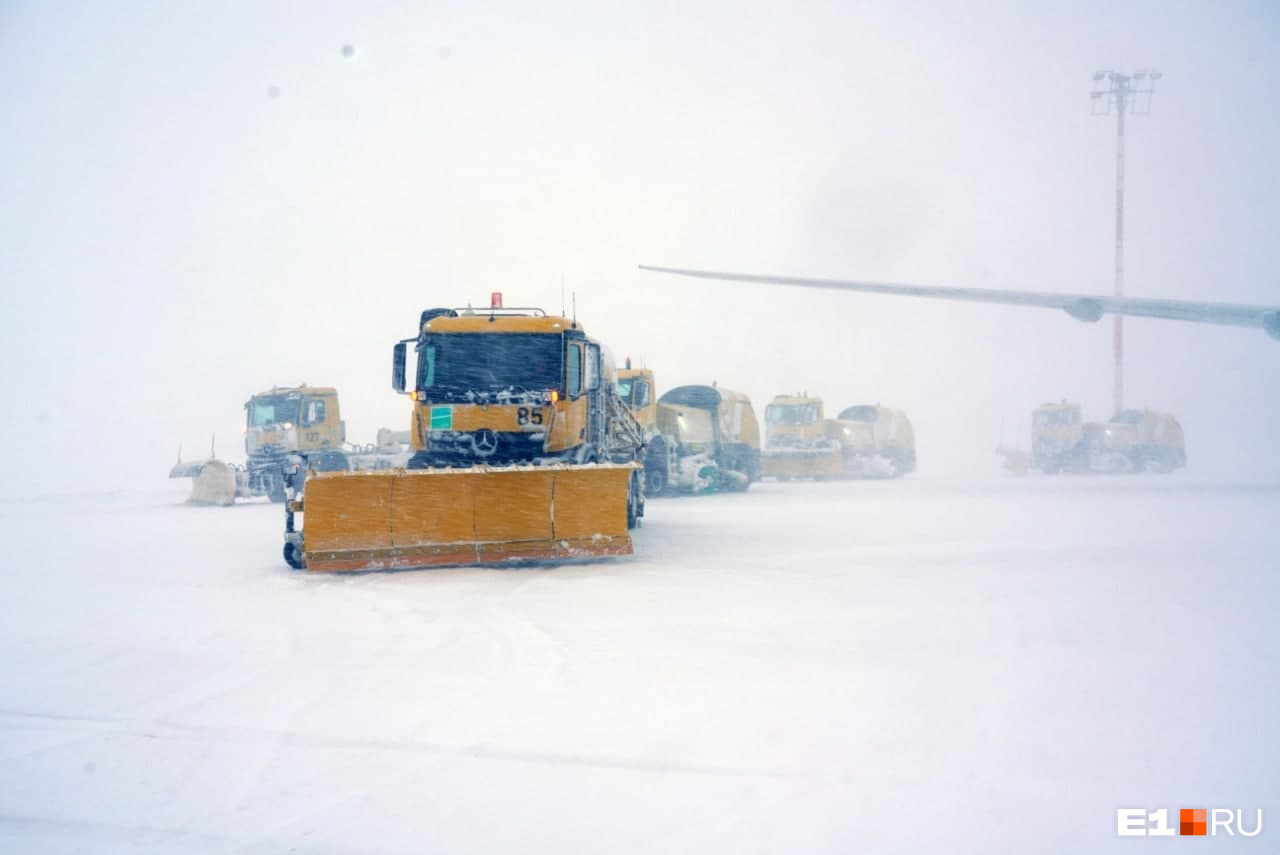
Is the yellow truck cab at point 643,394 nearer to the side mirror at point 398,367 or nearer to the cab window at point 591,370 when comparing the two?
the cab window at point 591,370

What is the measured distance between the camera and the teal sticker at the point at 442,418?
39.6ft

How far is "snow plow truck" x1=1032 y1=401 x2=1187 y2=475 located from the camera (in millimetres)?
37156

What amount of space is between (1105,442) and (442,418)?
31530 millimetres

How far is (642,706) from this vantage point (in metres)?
4.95

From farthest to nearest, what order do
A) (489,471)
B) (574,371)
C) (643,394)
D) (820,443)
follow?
(820,443) → (643,394) → (574,371) → (489,471)

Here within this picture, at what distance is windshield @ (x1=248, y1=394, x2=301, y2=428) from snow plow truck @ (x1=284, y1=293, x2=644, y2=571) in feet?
34.7

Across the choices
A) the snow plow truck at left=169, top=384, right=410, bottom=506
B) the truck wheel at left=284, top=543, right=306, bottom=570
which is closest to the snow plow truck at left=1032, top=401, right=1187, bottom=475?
the snow plow truck at left=169, top=384, right=410, bottom=506

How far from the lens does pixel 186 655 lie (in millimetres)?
6379

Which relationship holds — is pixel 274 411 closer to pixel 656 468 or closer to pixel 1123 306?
pixel 656 468

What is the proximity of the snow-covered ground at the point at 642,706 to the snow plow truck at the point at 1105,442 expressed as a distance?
94.6 feet

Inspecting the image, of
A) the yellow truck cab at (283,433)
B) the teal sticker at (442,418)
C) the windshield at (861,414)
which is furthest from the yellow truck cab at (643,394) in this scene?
the windshield at (861,414)

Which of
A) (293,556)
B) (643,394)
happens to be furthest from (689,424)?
(293,556)

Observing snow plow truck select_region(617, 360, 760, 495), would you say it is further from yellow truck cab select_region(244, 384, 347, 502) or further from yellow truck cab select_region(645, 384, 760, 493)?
yellow truck cab select_region(244, 384, 347, 502)

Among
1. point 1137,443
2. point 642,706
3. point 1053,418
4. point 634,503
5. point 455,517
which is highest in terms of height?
point 1053,418
